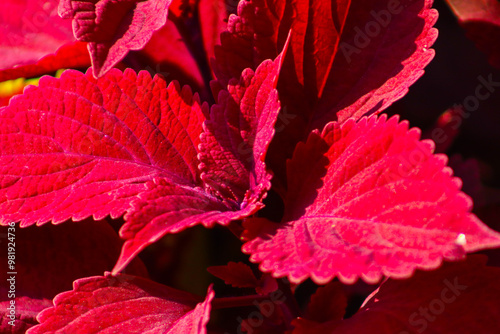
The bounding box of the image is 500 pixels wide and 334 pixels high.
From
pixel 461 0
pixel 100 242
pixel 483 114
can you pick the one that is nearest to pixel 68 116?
pixel 100 242

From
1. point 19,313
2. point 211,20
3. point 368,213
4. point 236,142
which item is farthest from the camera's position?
point 211,20

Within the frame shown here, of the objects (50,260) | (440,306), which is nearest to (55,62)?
(50,260)

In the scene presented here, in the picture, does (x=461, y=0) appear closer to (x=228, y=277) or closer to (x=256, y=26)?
(x=256, y=26)

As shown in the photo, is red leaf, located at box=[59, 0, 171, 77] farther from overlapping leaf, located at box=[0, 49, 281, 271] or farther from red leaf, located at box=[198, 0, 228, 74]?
red leaf, located at box=[198, 0, 228, 74]

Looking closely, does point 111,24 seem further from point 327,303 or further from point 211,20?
point 327,303

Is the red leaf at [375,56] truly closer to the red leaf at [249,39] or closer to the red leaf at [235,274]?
the red leaf at [249,39]

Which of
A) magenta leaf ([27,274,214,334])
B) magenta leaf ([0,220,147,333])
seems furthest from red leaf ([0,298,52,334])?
magenta leaf ([27,274,214,334])
